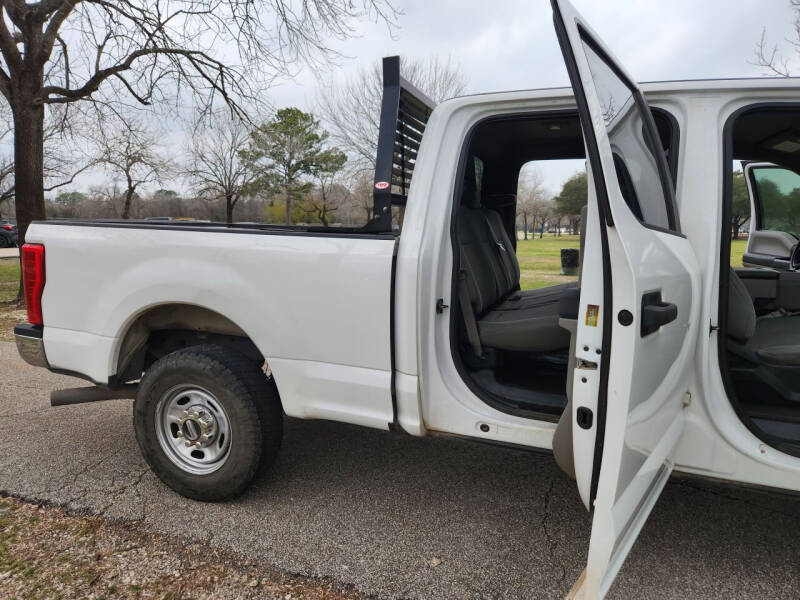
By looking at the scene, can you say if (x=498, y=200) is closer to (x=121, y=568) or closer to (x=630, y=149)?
(x=630, y=149)

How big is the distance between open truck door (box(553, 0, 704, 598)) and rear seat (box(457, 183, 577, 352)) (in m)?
0.75

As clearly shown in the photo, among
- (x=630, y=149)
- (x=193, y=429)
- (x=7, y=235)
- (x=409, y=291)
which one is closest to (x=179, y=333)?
(x=193, y=429)

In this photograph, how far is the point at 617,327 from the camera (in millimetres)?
1694

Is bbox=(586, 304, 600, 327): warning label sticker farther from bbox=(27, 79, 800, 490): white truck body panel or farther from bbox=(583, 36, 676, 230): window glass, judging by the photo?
bbox=(27, 79, 800, 490): white truck body panel

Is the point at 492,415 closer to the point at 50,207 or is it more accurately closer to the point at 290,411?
the point at 290,411

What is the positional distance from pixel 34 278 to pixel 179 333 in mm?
785

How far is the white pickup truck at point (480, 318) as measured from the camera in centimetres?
178

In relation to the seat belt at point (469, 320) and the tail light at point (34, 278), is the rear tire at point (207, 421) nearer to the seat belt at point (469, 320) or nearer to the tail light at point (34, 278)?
the tail light at point (34, 278)

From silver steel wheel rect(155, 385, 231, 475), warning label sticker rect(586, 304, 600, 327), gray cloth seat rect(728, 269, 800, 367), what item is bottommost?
silver steel wheel rect(155, 385, 231, 475)

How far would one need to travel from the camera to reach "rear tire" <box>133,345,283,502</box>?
105 inches

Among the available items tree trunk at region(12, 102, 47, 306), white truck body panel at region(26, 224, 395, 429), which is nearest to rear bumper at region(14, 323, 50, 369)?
white truck body panel at region(26, 224, 395, 429)

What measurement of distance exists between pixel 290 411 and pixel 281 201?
116 ft

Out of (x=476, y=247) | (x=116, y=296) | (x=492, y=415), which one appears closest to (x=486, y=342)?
(x=492, y=415)

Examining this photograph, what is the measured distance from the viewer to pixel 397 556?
7.82ft
